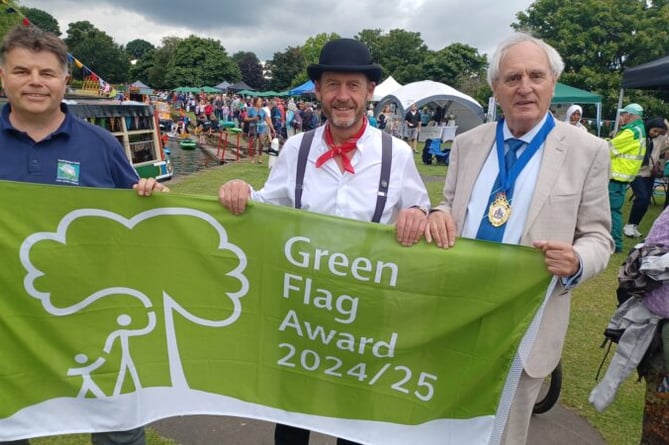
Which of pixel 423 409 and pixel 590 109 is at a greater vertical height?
pixel 590 109

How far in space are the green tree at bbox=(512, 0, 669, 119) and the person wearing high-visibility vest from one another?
32.0 meters

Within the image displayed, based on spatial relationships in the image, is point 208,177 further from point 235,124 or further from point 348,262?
point 235,124

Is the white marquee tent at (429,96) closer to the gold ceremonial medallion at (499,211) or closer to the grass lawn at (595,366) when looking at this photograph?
the grass lawn at (595,366)

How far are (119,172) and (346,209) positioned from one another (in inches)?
45.1

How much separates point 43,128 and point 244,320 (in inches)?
51.0

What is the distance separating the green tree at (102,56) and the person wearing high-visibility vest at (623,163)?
89.0m

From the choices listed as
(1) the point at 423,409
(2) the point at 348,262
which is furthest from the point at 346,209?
(1) the point at 423,409

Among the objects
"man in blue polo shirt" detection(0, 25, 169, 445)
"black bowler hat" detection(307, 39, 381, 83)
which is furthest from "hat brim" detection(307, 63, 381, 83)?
"man in blue polo shirt" detection(0, 25, 169, 445)

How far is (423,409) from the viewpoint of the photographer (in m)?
2.17

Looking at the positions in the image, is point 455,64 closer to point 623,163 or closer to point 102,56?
point 623,163

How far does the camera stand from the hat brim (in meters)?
2.07

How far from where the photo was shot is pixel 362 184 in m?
2.23

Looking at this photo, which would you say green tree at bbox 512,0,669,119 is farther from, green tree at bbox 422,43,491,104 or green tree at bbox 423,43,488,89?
green tree at bbox 423,43,488,89

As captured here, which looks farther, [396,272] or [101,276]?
[101,276]
